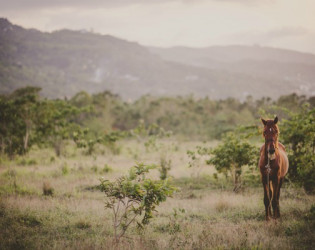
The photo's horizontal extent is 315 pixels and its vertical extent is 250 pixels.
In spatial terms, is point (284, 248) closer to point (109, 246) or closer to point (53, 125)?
point (109, 246)

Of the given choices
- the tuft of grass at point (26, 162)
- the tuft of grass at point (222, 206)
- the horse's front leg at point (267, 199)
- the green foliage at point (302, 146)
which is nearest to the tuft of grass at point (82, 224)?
the tuft of grass at point (222, 206)

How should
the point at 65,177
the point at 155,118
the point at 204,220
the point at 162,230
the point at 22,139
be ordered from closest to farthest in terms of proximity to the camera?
1. the point at 162,230
2. the point at 204,220
3. the point at 65,177
4. the point at 22,139
5. the point at 155,118

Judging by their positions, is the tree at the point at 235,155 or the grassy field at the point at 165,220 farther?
the tree at the point at 235,155

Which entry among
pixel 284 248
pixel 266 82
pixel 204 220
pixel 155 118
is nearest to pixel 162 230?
pixel 204 220

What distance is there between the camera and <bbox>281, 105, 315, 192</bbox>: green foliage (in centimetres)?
850

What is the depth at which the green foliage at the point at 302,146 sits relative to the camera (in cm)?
850

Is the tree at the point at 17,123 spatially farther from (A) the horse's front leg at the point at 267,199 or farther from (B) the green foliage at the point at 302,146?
(B) the green foliage at the point at 302,146

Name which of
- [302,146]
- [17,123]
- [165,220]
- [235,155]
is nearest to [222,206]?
[165,220]

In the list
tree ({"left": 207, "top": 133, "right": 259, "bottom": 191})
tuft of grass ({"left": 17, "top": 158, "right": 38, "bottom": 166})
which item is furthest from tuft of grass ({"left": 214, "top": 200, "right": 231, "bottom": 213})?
tuft of grass ({"left": 17, "top": 158, "right": 38, "bottom": 166})

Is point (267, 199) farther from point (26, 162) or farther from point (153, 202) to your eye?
point (26, 162)

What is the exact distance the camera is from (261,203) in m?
8.29

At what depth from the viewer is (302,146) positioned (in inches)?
377

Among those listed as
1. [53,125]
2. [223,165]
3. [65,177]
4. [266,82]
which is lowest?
[65,177]

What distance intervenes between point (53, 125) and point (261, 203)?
16.4m
